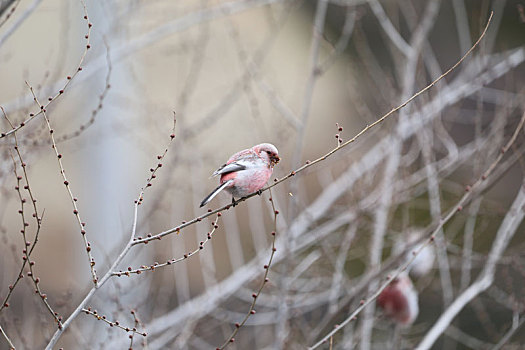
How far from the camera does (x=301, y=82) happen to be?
30.7 ft

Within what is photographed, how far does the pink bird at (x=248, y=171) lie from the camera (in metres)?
3.58

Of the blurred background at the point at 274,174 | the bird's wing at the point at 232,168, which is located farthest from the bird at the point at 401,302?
the bird's wing at the point at 232,168

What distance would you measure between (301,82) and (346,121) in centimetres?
94

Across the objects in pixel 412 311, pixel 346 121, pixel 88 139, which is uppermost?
pixel 346 121

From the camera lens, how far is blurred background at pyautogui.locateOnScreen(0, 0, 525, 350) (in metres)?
5.01

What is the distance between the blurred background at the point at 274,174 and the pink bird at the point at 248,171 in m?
0.73

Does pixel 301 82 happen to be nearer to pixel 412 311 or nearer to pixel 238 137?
pixel 238 137

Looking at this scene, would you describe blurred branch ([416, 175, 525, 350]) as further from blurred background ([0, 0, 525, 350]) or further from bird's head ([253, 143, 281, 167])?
bird's head ([253, 143, 281, 167])

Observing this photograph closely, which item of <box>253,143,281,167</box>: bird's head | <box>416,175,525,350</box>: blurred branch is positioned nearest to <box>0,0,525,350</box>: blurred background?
<box>416,175,525,350</box>: blurred branch

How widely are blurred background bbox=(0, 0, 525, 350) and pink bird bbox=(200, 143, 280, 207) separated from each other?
2.40 feet

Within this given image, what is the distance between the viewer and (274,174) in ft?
20.7

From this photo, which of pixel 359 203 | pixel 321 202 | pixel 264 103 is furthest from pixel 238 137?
pixel 359 203

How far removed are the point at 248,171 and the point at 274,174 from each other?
2.72m

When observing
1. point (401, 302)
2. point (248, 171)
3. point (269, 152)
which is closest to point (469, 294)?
point (401, 302)
